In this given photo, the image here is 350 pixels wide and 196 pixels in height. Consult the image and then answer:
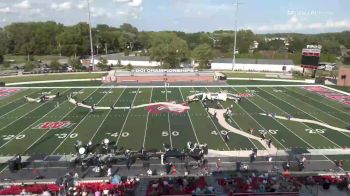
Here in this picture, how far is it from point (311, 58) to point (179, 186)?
50585mm

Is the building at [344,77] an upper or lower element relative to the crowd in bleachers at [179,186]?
upper

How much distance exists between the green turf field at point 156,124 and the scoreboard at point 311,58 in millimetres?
15908

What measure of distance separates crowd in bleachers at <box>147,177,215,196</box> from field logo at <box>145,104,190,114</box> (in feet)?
58.7

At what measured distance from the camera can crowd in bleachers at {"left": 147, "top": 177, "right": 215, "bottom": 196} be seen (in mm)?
18016

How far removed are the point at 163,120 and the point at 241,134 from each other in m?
8.06

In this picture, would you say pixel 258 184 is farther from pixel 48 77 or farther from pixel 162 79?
pixel 48 77

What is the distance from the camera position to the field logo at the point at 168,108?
38.3 meters

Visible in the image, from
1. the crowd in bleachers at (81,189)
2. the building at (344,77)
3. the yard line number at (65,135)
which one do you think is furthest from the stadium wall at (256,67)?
the crowd in bleachers at (81,189)

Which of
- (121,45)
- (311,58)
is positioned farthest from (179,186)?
(121,45)

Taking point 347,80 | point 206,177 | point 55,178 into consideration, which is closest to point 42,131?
point 55,178

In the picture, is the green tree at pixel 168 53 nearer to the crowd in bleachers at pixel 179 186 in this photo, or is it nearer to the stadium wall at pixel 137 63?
the stadium wall at pixel 137 63

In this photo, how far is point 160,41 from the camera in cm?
9119

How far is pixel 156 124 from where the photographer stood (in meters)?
33.5

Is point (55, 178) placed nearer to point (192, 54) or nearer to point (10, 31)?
point (192, 54)
